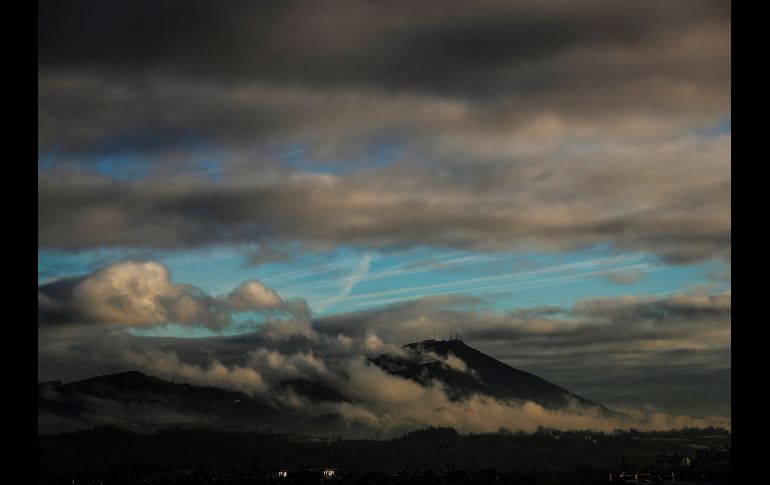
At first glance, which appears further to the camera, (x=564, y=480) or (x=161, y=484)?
(x=564, y=480)
